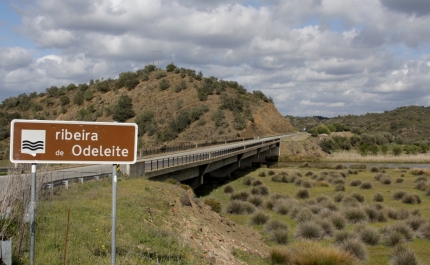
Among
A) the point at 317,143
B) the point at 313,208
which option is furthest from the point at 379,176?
the point at 317,143

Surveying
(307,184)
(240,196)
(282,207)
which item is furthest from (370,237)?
(307,184)

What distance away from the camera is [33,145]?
259 inches

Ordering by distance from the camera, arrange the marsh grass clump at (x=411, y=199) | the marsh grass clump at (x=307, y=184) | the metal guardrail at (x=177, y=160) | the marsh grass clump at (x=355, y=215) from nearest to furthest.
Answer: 1. the marsh grass clump at (x=355, y=215)
2. the metal guardrail at (x=177, y=160)
3. the marsh grass clump at (x=411, y=199)
4. the marsh grass clump at (x=307, y=184)

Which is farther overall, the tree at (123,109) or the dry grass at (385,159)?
the tree at (123,109)

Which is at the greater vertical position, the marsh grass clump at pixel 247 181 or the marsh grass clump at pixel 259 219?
→ the marsh grass clump at pixel 259 219

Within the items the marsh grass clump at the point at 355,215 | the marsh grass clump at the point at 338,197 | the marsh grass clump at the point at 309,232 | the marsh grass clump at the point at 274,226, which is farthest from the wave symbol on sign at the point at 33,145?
the marsh grass clump at the point at 338,197

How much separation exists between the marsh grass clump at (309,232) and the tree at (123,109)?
72015 mm

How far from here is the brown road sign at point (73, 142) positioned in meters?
6.54

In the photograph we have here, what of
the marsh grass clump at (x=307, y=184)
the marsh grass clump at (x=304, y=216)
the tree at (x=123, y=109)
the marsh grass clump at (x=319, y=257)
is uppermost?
the tree at (x=123, y=109)

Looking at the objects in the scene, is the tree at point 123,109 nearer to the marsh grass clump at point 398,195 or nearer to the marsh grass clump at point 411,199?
the marsh grass clump at point 398,195

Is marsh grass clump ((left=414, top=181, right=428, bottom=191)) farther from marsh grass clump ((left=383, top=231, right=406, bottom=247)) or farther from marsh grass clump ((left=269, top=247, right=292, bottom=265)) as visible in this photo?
marsh grass clump ((left=269, top=247, right=292, bottom=265))

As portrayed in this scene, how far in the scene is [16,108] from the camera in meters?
104

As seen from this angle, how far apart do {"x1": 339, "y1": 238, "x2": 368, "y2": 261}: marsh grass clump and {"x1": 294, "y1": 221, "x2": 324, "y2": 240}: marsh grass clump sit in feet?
7.28

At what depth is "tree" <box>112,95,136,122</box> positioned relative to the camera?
3592 inches
